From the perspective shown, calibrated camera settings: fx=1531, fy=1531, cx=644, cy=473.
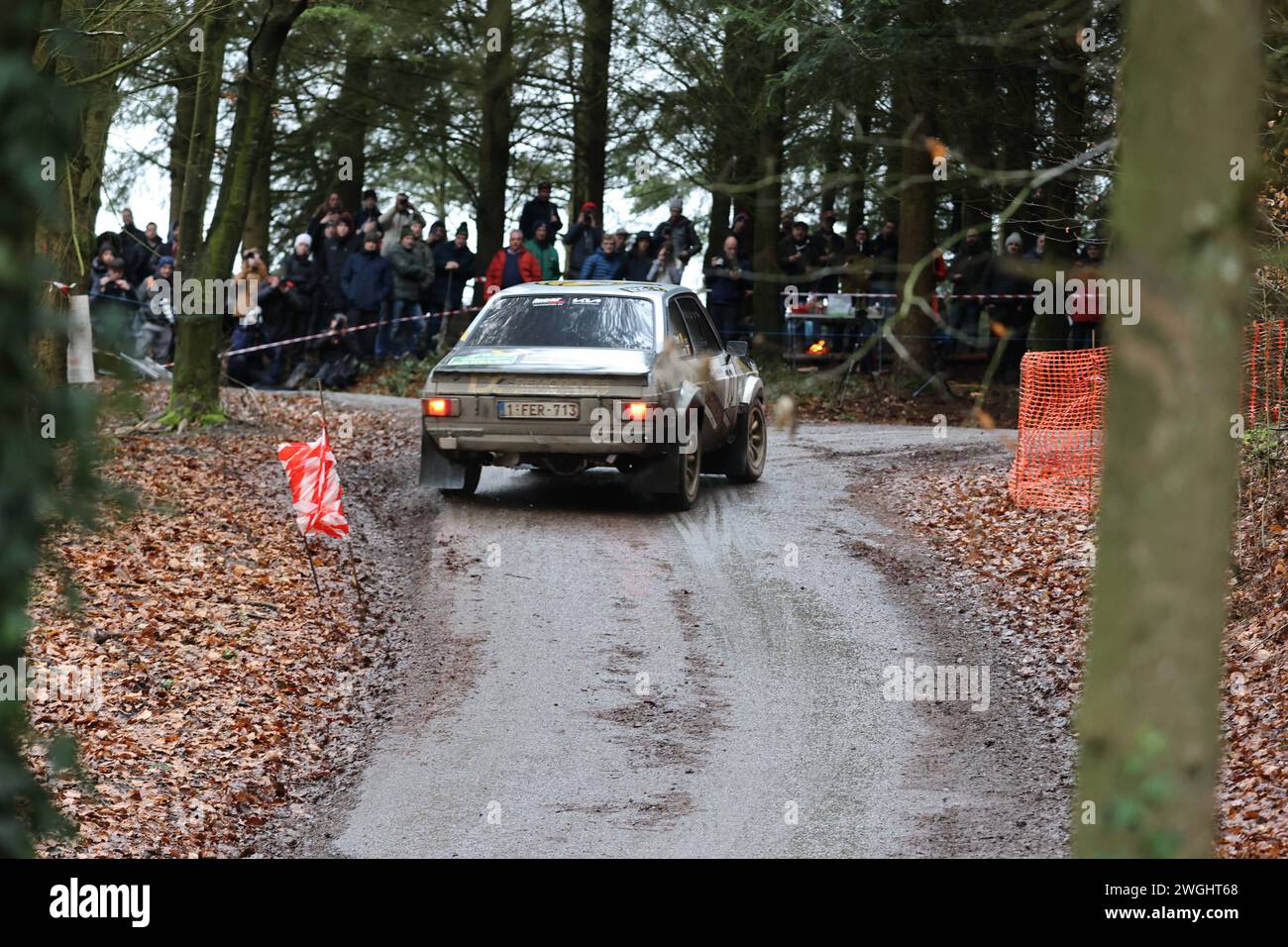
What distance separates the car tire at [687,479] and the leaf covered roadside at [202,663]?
116 inches

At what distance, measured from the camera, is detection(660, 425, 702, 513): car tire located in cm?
1412

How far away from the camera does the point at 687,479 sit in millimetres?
14406

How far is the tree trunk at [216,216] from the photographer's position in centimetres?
1736

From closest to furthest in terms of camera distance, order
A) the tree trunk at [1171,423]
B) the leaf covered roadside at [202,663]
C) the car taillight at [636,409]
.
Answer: the tree trunk at [1171,423], the leaf covered roadside at [202,663], the car taillight at [636,409]

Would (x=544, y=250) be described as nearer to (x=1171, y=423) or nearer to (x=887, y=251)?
(x=887, y=251)

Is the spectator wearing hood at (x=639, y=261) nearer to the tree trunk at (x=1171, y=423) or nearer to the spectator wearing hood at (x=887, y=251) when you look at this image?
the spectator wearing hood at (x=887, y=251)

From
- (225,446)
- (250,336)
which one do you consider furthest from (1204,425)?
(250,336)

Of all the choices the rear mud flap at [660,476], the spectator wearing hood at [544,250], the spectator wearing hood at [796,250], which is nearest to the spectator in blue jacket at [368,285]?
the spectator wearing hood at [544,250]

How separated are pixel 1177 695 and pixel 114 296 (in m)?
25.0

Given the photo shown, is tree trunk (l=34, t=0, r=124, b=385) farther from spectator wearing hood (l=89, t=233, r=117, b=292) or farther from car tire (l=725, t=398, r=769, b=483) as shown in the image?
spectator wearing hood (l=89, t=233, r=117, b=292)

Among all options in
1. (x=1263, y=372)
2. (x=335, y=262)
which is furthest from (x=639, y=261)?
(x=1263, y=372)

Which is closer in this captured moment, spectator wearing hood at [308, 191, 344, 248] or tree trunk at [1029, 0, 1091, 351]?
tree trunk at [1029, 0, 1091, 351]

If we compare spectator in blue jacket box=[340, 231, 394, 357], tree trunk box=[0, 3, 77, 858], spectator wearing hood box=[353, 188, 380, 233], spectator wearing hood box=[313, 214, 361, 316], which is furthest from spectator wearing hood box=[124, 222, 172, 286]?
tree trunk box=[0, 3, 77, 858]

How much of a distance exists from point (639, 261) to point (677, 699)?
14733 mm
